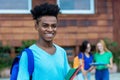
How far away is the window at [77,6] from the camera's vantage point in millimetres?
16047

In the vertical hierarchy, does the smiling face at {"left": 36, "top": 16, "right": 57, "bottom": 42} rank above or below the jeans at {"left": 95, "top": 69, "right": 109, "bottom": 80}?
above

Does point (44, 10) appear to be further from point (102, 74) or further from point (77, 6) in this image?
point (77, 6)

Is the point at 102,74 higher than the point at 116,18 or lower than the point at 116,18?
lower

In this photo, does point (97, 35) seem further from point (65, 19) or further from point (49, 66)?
point (49, 66)

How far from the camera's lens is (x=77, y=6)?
16.1 metres

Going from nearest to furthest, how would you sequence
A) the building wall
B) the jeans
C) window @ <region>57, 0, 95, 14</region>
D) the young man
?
the young man < the jeans < window @ <region>57, 0, 95, 14</region> < the building wall

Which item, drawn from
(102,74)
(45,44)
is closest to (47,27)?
(45,44)

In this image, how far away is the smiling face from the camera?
3682 mm

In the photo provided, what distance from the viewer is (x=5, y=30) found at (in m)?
15.5

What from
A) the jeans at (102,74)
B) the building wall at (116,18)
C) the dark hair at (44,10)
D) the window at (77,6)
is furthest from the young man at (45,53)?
the building wall at (116,18)

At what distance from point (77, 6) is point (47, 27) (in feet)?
41.0

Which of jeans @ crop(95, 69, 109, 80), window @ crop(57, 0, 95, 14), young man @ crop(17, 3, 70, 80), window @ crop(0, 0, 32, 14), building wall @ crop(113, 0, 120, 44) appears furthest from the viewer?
building wall @ crop(113, 0, 120, 44)

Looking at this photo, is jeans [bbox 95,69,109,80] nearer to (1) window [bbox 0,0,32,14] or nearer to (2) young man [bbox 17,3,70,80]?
(1) window [bbox 0,0,32,14]

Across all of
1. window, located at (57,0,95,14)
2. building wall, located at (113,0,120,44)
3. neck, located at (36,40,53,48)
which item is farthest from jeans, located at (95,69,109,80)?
→ neck, located at (36,40,53,48)
